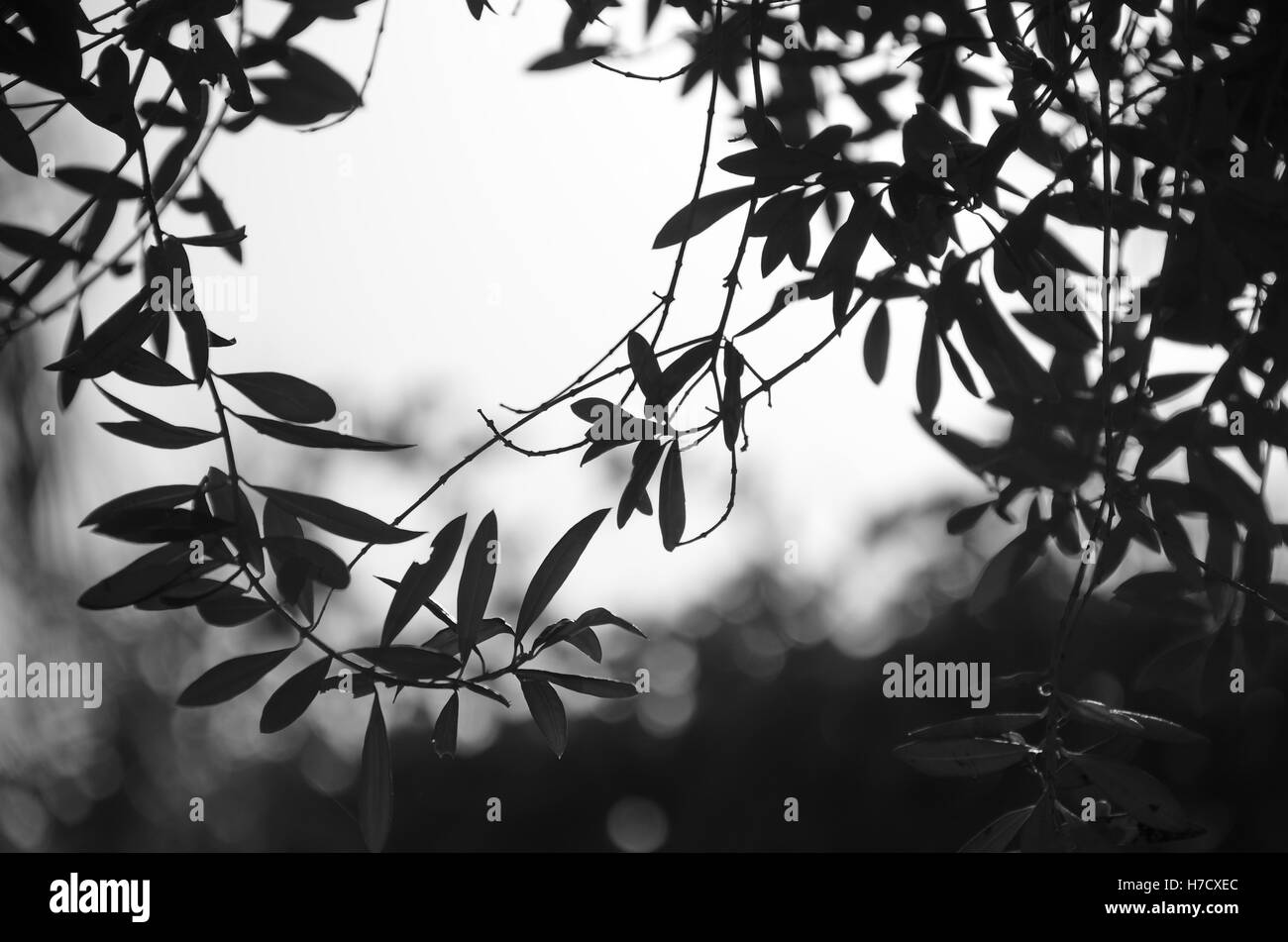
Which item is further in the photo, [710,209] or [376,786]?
[710,209]

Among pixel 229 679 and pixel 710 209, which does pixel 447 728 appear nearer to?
pixel 229 679

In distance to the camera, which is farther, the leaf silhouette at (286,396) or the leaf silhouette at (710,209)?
the leaf silhouette at (710,209)

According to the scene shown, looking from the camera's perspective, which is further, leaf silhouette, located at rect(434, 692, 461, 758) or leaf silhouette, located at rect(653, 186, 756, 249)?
leaf silhouette, located at rect(653, 186, 756, 249)

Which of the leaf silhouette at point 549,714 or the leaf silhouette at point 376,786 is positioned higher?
the leaf silhouette at point 549,714

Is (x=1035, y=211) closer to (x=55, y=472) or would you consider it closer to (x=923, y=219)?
(x=923, y=219)

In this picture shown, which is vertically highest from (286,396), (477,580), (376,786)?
(286,396)

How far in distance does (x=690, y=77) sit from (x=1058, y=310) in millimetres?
579

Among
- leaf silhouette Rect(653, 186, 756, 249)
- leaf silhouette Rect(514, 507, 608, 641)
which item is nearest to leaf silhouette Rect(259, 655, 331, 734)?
leaf silhouette Rect(514, 507, 608, 641)

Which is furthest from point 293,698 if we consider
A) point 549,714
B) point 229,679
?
point 549,714

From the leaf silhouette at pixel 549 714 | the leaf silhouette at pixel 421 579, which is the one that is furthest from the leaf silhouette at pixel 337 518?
the leaf silhouette at pixel 549 714

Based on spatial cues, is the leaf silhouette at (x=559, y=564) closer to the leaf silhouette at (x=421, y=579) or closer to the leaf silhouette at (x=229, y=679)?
the leaf silhouette at (x=421, y=579)

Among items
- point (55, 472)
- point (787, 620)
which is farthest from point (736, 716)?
point (55, 472)

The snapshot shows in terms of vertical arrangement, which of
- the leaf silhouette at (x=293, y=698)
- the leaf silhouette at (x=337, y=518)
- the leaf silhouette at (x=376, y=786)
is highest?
the leaf silhouette at (x=337, y=518)

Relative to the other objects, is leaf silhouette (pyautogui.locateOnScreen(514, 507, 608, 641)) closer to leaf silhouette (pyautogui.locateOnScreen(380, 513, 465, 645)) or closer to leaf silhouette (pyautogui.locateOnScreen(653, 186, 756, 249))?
leaf silhouette (pyautogui.locateOnScreen(380, 513, 465, 645))
